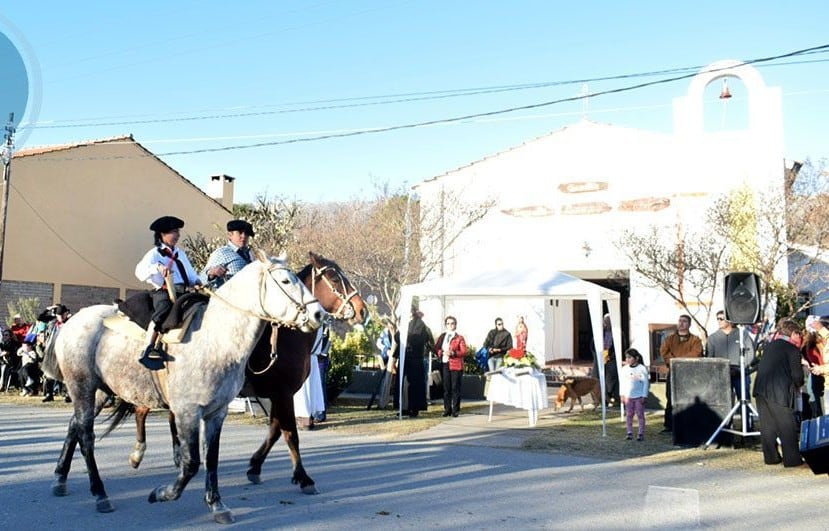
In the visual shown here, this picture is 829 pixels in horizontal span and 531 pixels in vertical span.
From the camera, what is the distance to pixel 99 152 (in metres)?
27.7

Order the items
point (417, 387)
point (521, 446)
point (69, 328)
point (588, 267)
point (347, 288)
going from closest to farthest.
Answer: point (69, 328) < point (347, 288) < point (521, 446) < point (417, 387) < point (588, 267)

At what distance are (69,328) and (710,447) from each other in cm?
862

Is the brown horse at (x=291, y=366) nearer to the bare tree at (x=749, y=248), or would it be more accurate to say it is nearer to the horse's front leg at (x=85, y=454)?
the horse's front leg at (x=85, y=454)

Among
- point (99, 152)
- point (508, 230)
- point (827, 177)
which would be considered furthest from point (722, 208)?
point (99, 152)

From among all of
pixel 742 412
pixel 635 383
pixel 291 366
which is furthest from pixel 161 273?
pixel 742 412

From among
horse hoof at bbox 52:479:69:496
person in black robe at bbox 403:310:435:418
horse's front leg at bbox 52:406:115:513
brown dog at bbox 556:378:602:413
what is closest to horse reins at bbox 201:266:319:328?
horse's front leg at bbox 52:406:115:513

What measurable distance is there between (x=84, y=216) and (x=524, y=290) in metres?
21.3

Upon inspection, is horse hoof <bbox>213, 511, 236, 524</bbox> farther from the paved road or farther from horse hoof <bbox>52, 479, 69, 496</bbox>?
horse hoof <bbox>52, 479, 69, 496</bbox>

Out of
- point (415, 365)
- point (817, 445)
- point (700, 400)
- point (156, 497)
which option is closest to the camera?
point (156, 497)

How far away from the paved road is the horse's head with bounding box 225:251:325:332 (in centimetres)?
162

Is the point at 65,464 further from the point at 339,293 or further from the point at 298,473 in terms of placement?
the point at 339,293

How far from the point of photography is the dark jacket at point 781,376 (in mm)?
9039

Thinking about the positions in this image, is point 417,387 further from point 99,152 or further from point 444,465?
point 99,152

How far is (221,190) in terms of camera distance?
116ft
